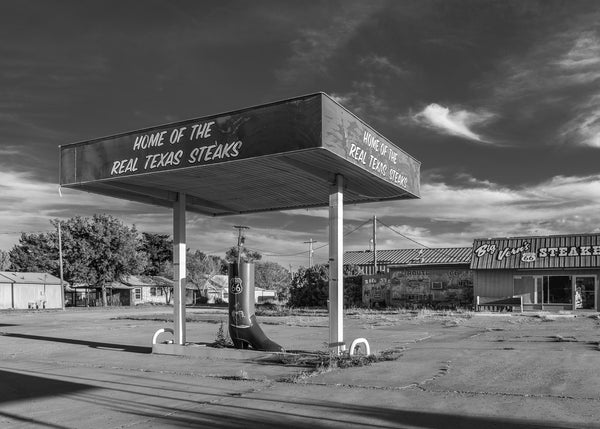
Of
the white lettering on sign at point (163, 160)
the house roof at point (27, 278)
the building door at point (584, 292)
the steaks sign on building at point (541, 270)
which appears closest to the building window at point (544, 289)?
the steaks sign on building at point (541, 270)

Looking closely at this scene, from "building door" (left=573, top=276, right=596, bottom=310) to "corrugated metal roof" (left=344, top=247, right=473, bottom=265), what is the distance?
1241 cm

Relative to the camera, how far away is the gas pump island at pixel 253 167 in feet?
33.0

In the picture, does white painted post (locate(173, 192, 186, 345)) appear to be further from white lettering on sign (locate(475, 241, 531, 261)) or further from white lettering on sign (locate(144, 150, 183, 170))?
white lettering on sign (locate(475, 241, 531, 261))

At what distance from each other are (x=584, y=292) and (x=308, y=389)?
31.5 metres

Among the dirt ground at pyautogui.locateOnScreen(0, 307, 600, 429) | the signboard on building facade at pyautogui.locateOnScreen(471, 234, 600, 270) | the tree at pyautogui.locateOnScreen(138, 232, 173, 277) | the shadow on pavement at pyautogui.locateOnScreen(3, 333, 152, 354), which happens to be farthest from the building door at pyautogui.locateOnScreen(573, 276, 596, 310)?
the tree at pyautogui.locateOnScreen(138, 232, 173, 277)

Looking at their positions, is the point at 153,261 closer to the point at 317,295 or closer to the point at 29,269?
the point at 29,269

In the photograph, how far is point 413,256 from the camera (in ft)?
184

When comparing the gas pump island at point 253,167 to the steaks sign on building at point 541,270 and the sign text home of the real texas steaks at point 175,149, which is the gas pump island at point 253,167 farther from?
the steaks sign on building at point 541,270

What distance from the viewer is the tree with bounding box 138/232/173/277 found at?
9138cm

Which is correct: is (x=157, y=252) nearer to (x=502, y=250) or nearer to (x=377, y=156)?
(x=502, y=250)

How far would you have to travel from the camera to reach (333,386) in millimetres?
8789

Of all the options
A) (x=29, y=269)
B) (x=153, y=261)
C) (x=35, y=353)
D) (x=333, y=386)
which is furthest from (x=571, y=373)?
(x=153, y=261)

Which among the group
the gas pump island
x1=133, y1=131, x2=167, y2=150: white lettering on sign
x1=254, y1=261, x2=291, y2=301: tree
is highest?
x1=133, y1=131, x2=167, y2=150: white lettering on sign

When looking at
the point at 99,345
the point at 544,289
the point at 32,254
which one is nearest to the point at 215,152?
the point at 99,345
